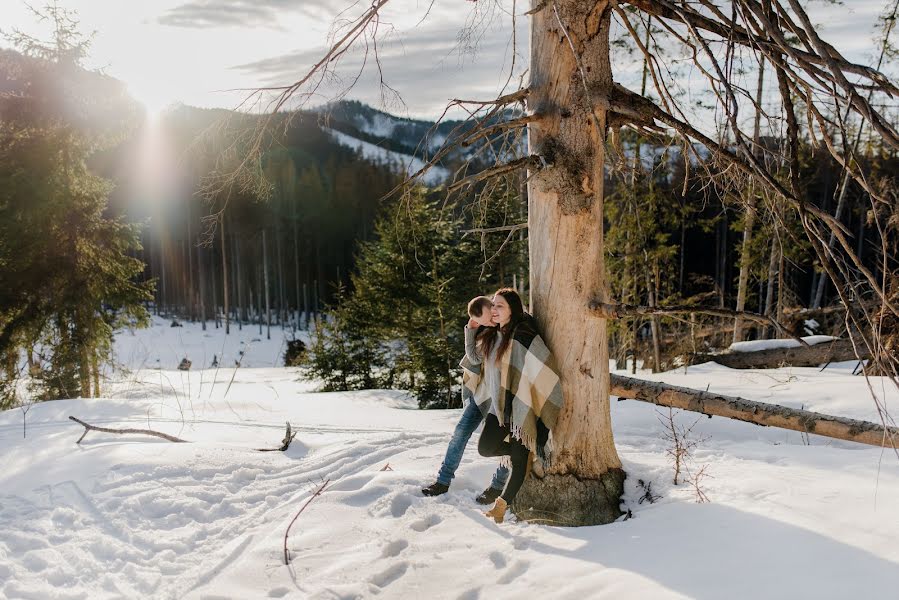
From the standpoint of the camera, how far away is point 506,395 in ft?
15.5

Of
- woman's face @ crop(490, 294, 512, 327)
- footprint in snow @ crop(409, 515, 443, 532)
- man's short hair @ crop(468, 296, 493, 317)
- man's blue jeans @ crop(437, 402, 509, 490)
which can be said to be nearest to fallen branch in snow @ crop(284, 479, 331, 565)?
footprint in snow @ crop(409, 515, 443, 532)

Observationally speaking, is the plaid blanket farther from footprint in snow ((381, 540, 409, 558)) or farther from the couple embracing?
footprint in snow ((381, 540, 409, 558))

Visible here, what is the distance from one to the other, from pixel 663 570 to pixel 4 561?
13.5 ft

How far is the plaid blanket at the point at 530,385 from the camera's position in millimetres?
4359

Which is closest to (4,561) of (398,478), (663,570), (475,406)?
(398,478)

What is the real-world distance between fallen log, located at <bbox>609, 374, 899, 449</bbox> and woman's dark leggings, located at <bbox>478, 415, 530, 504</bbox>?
1154mm

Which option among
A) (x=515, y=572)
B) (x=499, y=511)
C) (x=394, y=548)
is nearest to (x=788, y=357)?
(x=499, y=511)

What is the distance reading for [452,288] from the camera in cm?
1516

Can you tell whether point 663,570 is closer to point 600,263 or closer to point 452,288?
point 600,263

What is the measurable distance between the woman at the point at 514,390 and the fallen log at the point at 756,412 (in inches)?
44.6

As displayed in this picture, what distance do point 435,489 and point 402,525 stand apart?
70 centimetres

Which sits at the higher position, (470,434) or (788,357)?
(470,434)

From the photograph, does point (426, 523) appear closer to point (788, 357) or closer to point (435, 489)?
point (435, 489)

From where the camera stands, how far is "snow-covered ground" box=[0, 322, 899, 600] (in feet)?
10.0
